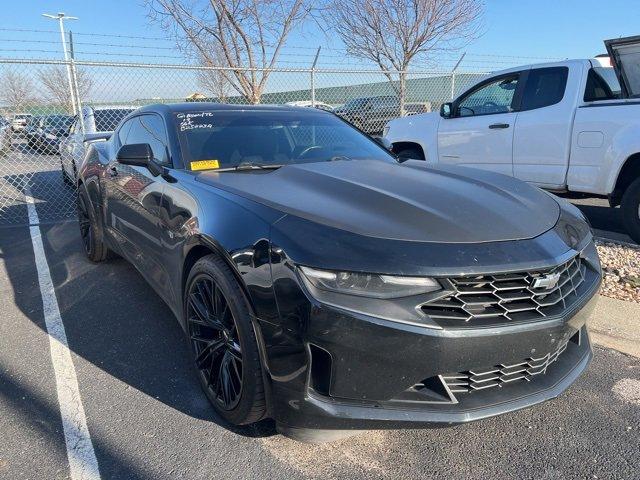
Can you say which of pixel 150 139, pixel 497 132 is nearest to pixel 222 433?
pixel 150 139

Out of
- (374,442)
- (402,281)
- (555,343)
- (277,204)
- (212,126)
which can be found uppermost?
(212,126)

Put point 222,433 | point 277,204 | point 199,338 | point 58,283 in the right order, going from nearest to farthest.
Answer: point 277,204
point 222,433
point 199,338
point 58,283

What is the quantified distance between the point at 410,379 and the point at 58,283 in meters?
3.83

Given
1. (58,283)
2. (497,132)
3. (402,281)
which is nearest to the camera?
(402,281)

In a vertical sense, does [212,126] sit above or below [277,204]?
above

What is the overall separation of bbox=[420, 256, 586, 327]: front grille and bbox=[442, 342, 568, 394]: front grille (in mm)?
204

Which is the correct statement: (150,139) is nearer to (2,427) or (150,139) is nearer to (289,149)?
(289,149)

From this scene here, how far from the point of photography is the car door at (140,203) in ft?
10.7

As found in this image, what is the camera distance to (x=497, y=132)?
19.9ft

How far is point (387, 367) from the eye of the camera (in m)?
1.87

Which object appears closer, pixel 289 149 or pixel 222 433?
pixel 222 433

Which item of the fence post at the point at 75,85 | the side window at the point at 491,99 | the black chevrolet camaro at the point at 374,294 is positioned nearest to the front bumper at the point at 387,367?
the black chevrolet camaro at the point at 374,294

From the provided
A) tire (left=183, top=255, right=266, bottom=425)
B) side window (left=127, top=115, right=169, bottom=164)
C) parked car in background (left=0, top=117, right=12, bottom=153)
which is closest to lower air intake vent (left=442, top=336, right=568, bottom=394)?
tire (left=183, top=255, right=266, bottom=425)

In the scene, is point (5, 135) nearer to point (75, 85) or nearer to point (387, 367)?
point (75, 85)
